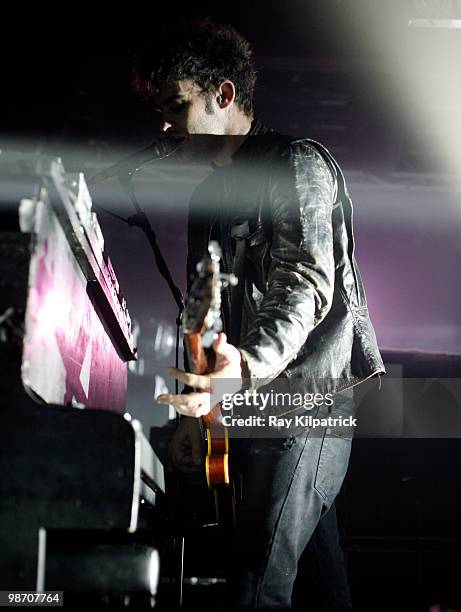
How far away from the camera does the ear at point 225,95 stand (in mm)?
2373

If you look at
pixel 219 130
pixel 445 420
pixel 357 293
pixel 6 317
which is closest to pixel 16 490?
pixel 6 317

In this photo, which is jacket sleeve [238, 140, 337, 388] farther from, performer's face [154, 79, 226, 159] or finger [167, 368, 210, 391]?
performer's face [154, 79, 226, 159]

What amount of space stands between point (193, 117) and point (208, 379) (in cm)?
127

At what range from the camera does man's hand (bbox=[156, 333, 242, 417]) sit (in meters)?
1.34

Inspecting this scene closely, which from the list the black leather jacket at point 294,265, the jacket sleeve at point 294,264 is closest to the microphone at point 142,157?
the black leather jacket at point 294,265

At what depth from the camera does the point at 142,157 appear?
95.9 inches

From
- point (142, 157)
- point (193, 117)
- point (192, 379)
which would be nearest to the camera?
point (192, 379)

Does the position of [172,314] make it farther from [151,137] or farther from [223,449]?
[223,449]

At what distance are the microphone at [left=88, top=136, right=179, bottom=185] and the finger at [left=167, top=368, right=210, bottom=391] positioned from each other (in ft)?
3.88

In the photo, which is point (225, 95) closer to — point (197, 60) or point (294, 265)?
point (197, 60)

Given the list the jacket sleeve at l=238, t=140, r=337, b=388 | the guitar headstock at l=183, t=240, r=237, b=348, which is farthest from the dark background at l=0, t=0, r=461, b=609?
the guitar headstock at l=183, t=240, r=237, b=348

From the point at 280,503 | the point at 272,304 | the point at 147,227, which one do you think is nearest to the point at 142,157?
the point at 147,227

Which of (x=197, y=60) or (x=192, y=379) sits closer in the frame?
(x=192, y=379)

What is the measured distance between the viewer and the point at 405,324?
7.85 meters
